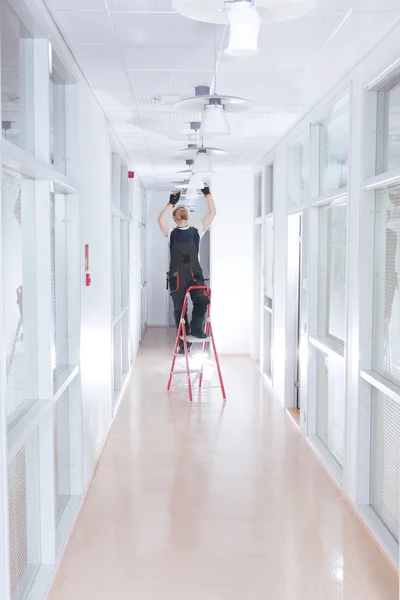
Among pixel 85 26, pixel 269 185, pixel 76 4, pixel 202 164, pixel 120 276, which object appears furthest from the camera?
pixel 269 185

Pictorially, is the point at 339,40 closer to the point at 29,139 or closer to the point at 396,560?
the point at 29,139

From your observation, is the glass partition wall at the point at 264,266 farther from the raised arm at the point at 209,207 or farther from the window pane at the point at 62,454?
the window pane at the point at 62,454

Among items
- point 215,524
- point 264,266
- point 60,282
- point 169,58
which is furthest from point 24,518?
point 264,266

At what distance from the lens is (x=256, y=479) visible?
4.63 meters

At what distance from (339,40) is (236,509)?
2757 millimetres

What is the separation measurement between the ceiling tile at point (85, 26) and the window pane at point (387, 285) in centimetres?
169

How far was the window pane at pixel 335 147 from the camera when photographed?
4504 millimetres

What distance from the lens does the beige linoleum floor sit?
316 centimetres

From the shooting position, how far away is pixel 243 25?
2.04 metres

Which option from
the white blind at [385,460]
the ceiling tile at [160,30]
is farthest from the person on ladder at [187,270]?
the ceiling tile at [160,30]

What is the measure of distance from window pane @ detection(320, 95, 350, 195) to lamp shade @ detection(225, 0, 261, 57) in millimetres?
2304

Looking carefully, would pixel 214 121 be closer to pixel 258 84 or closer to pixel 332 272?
pixel 258 84

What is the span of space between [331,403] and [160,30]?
2.87m

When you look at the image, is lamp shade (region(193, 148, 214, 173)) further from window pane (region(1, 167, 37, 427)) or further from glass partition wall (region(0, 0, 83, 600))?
window pane (region(1, 167, 37, 427))
